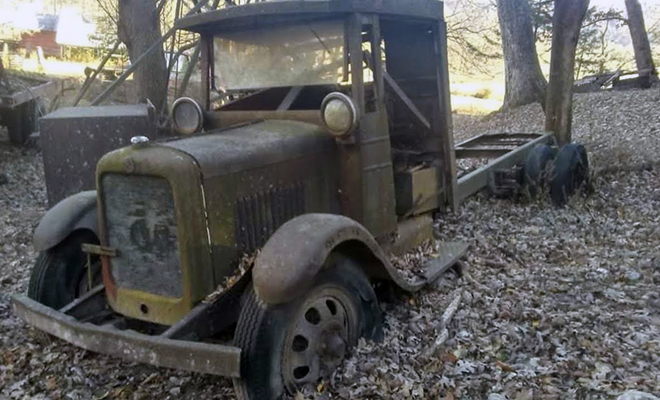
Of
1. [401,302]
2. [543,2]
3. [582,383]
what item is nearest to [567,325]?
[582,383]

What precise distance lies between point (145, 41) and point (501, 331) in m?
8.11

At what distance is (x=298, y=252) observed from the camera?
3664 mm

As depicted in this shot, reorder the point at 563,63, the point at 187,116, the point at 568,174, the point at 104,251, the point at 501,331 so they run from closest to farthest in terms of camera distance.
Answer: the point at 104,251 → the point at 501,331 → the point at 187,116 → the point at 568,174 → the point at 563,63

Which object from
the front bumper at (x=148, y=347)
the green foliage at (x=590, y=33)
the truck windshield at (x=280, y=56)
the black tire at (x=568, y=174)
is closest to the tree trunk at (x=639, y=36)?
the green foliage at (x=590, y=33)

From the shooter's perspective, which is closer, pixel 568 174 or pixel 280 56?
pixel 280 56

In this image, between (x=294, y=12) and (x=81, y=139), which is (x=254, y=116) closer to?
(x=294, y=12)

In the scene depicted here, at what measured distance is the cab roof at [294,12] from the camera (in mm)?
4688

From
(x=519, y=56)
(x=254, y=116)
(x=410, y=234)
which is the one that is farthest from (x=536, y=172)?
(x=519, y=56)

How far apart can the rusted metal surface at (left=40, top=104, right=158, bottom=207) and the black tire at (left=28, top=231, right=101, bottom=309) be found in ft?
9.56

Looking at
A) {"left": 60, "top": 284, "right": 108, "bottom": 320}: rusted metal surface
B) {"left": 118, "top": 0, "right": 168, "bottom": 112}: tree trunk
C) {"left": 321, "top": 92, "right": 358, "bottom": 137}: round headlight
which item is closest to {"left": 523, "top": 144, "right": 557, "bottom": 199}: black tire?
{"left": 321, "top": 92, "right": 358, "bottom": 137}: round headlight

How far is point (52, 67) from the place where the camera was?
22562mm

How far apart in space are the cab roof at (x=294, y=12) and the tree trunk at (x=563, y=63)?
4748 millimetres

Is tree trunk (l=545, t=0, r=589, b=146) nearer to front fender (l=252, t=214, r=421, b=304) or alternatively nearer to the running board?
the running board

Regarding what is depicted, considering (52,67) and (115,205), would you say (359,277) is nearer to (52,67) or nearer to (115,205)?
(115,205)
